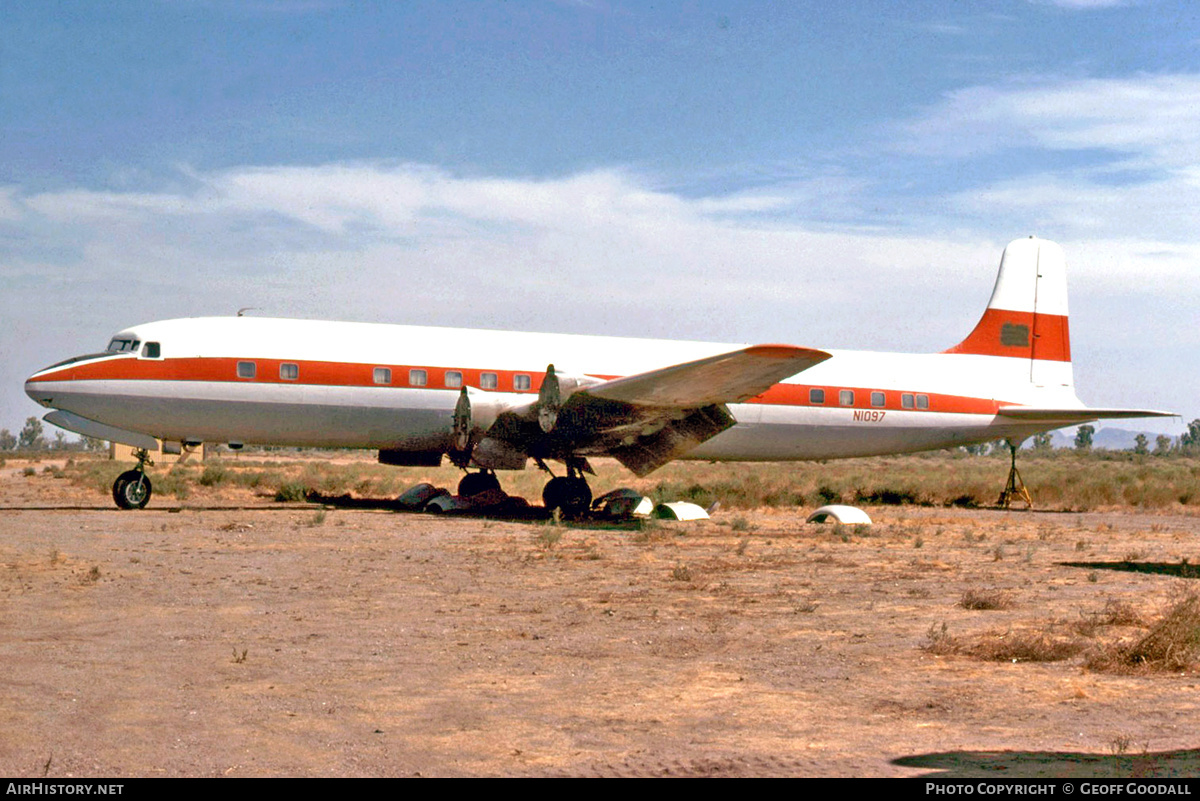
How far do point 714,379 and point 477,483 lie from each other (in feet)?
26.1

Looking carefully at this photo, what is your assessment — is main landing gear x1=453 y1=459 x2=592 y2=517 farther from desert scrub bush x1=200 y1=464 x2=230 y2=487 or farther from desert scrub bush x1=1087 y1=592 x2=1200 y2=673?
desert scrub bush x1=1087 y1=592 x2=1200 y2=673

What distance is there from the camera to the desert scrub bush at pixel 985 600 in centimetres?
1095

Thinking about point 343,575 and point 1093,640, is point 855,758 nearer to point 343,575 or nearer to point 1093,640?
point 1093,640

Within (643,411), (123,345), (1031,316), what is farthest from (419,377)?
(1031,316)

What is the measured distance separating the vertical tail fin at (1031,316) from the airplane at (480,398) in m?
2.29

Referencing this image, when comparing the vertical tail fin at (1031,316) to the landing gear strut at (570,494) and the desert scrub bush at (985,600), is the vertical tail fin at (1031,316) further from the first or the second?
the desert scrub bush at (985,600)

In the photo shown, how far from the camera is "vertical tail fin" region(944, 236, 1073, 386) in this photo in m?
28.0

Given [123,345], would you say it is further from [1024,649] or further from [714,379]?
[1024,649]

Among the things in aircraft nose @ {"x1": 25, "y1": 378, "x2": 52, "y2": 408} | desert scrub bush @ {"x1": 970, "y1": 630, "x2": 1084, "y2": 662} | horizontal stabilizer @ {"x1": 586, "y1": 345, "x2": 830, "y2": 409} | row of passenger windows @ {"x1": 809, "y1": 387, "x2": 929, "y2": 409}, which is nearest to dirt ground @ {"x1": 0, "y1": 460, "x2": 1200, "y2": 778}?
desert scrub bush @ {"x1": 970, "y1": 630, "x2": 1084, "y2": 662}

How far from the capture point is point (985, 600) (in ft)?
36.0

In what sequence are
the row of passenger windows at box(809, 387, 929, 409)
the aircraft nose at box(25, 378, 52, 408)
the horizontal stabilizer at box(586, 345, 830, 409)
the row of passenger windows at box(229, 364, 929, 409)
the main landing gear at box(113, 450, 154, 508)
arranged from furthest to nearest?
1. the row of passenger windows at box(809, 387, 929, 409)
2. the row of passenger windows at box(229, 364, 929, 409)
3. the main landing gear at box(113, 450, 154, 508)
4. the aircraft nose at box(25, 378, 52, 408)
5. the horizontal stabilizer at box(586, 345, 830, 409)

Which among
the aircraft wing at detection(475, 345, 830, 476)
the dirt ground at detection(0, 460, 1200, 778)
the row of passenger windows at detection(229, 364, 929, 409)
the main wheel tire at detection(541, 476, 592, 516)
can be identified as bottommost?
the dirt ground at detection(0, 460, 1200, 778)

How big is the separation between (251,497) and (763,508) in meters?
12.8

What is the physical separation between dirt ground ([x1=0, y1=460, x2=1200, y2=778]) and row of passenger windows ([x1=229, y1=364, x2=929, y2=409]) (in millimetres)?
5606
